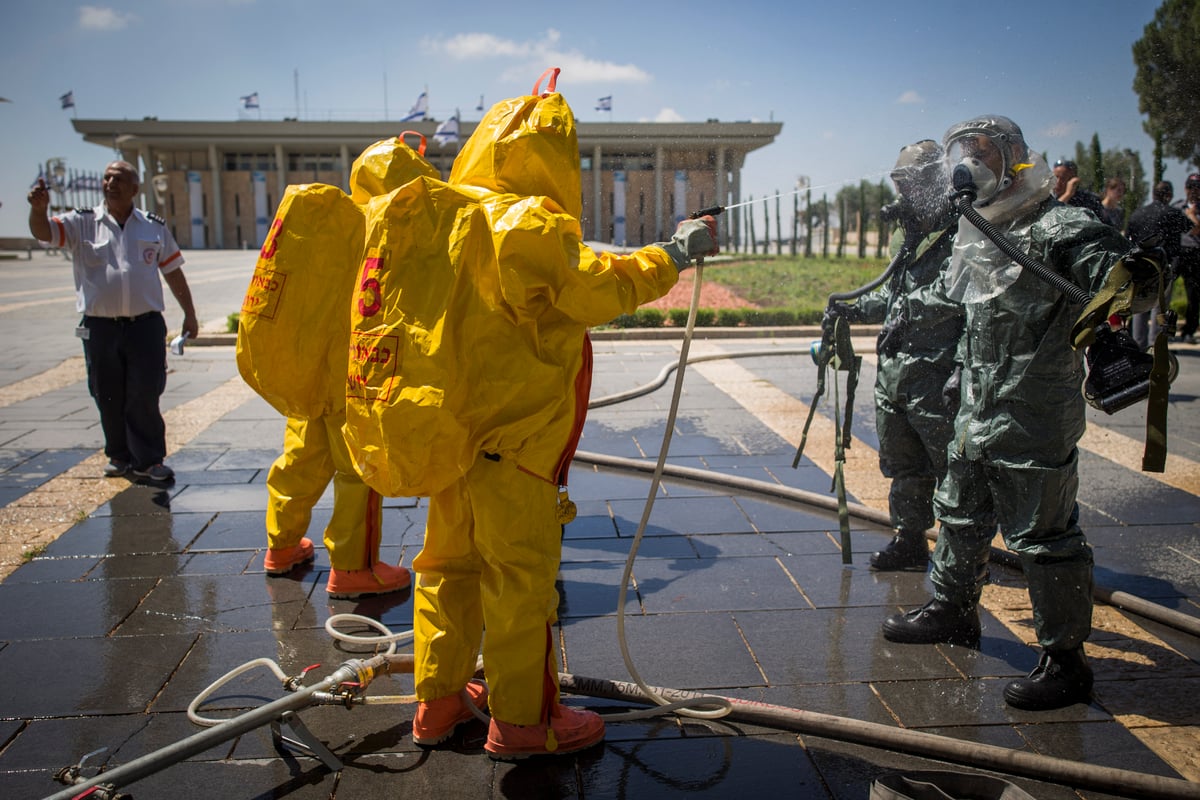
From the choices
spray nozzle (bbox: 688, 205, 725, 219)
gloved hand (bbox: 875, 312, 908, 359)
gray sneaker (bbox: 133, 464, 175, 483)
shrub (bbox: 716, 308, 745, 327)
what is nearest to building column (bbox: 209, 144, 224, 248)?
shrub (bbox: 716, 308, 745, 327)

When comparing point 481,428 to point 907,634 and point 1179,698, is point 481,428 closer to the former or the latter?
point 907,634

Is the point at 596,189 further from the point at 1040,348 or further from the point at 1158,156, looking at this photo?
the point at 1040,348

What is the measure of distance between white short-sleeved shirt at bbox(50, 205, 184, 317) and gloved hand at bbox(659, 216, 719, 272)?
11.7 ft

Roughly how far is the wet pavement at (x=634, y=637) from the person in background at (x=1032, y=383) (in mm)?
311

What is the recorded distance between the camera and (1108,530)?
444 centimetres

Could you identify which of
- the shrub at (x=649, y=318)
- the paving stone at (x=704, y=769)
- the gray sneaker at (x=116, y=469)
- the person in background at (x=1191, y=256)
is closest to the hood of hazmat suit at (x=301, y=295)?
the paving stone at (x=704, y=769)

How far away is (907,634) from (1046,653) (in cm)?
48

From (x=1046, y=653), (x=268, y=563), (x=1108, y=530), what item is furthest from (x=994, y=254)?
(x=268, y=563)

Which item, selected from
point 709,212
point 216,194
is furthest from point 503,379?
point 216,194

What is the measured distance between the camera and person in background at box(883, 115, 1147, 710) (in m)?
2.71

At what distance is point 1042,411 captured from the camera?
2.73 metres

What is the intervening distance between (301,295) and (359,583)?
1.17 metres

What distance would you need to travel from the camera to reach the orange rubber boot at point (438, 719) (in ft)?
8.43

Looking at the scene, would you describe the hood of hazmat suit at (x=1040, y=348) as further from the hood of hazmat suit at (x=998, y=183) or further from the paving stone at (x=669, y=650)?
the paving stone at (x=669, y=650)
